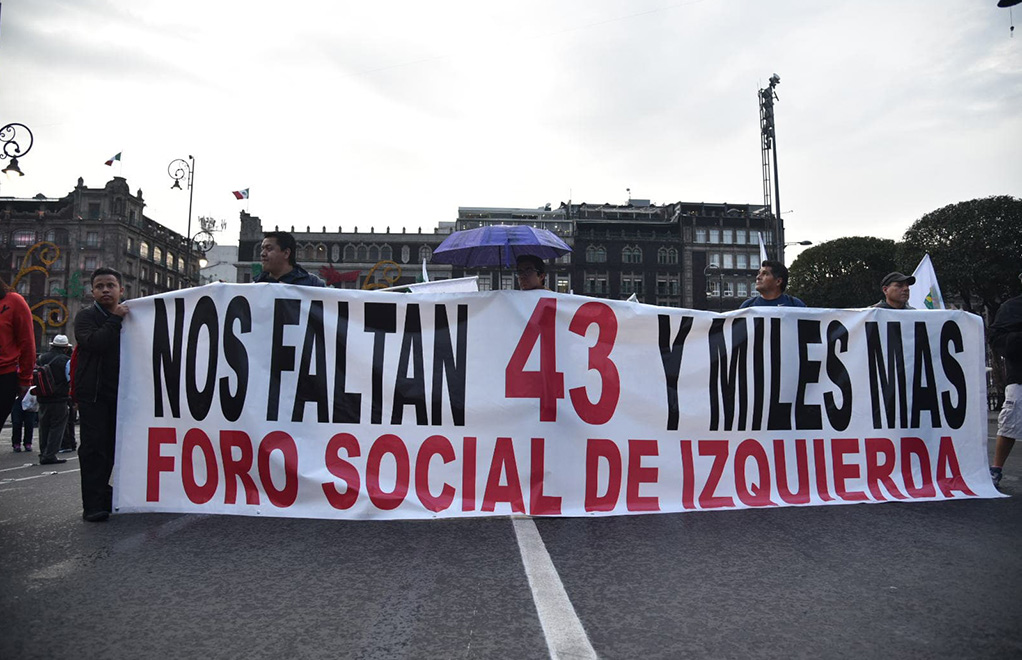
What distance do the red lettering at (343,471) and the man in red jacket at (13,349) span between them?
2.27m

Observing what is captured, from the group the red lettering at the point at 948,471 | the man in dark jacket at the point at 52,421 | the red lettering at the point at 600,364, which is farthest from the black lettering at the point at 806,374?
the man in dark jacket at the point at 52,421

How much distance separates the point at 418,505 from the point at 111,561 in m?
1.73

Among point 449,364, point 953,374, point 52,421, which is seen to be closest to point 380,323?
point 449,364

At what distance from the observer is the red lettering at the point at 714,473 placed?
4547 mm

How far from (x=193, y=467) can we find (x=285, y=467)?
66 cm

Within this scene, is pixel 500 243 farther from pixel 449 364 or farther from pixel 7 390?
pixel 7 390

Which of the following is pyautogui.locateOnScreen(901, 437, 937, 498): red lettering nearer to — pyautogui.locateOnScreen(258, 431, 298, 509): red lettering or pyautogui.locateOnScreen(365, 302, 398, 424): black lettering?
pyautogui.locateOnScreen(365, 302, 398, 424): black lettering

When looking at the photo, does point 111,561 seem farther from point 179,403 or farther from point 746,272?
point 746,272

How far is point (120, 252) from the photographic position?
72.9 metres

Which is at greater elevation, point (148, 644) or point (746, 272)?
point (746, 272)

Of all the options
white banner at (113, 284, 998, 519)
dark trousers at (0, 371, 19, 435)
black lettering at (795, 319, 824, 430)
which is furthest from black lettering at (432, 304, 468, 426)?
dark trousers at (0, 371, 19, 435)

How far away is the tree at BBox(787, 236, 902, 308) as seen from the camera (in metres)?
48.8

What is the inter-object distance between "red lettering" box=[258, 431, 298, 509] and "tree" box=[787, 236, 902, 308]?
49543 millimetres

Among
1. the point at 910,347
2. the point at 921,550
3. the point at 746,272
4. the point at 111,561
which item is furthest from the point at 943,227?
the point at 746,272
